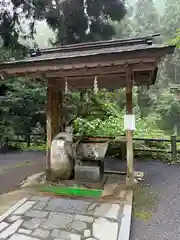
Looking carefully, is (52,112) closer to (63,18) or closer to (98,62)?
(98,62)

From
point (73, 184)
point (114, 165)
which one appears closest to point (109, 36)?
point (114, 165)

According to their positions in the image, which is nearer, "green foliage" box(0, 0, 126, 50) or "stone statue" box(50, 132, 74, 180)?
"stone statue" box(50, 132, 74, 180)

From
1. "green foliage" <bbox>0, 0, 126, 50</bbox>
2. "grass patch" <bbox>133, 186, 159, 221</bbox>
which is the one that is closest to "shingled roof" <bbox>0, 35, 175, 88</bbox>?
"grass patch" <bbox>133, 186, 159, 221</bbox>

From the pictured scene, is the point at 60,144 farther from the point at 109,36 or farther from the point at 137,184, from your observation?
the point at 109,36

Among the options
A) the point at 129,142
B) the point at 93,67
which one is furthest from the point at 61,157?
the point at 93,67

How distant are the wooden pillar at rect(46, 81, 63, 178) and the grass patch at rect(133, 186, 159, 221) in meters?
1.74

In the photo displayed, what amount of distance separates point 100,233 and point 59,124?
8.59ft

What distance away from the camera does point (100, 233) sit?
7.68ft

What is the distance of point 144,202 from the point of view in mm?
3295

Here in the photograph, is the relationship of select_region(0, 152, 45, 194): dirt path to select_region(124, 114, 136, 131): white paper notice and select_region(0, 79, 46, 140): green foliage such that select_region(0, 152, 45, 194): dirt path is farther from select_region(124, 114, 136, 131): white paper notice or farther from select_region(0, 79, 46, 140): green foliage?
select_region(124, 114, 136, 131): white paper notice

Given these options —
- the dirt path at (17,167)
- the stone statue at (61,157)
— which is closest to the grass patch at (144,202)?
the stone statue at (61,157)

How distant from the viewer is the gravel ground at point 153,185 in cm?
250

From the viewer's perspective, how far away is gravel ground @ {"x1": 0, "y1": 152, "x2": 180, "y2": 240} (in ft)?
8.21

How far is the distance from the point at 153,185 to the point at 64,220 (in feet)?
6.86
